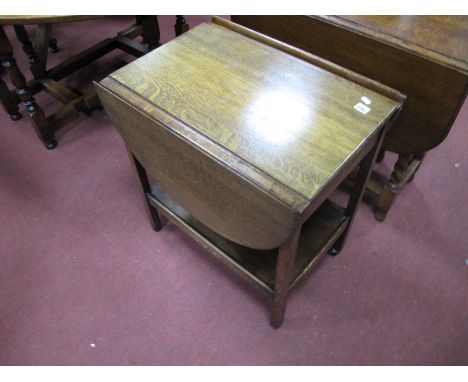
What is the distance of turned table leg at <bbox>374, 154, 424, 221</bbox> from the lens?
126cm

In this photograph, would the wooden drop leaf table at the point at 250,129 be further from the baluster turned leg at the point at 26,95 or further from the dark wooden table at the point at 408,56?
the baluster turned leg at the point at 26,95

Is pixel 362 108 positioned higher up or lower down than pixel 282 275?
higher up

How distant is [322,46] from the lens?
3.86ft

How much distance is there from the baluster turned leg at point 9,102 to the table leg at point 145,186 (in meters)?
0.99

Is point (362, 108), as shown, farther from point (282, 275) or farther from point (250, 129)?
point (282, 275)

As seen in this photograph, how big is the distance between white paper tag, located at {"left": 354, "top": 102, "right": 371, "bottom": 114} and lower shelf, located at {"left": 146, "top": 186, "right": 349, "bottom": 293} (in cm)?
44

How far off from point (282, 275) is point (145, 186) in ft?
1.79

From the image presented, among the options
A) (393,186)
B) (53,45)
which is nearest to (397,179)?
(393,186)

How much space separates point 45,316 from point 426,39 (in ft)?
4.55

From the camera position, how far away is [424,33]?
1.04 m

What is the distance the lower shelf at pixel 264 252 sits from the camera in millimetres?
1102

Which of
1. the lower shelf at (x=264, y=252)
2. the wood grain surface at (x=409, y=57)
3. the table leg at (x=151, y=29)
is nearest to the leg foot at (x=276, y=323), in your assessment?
the lower shelf at (x=264, y=252)

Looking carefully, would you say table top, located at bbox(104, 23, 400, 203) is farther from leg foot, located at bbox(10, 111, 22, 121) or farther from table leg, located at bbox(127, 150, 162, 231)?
leg foot, located at bbox(10, 111, 22, 121)

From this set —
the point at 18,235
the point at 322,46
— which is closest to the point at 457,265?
the point at 322,46
